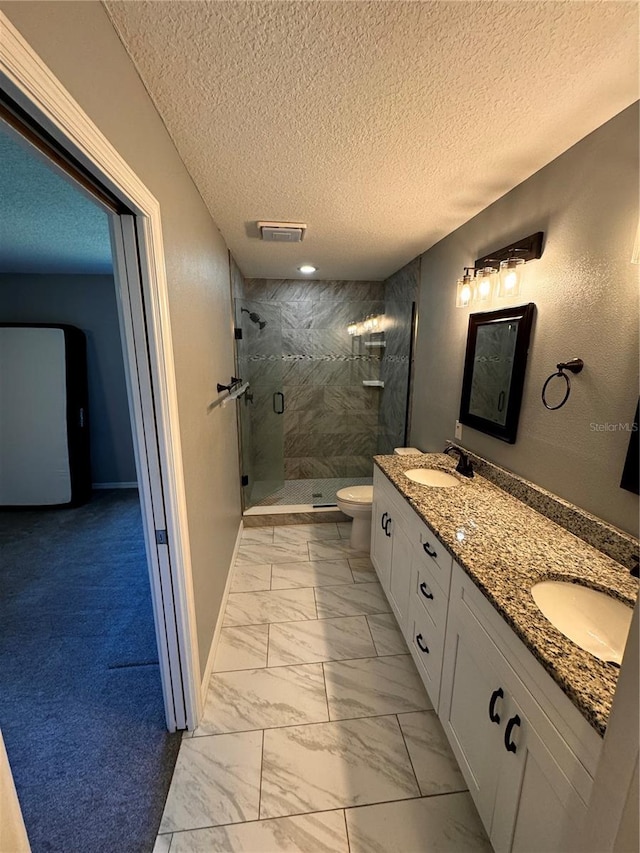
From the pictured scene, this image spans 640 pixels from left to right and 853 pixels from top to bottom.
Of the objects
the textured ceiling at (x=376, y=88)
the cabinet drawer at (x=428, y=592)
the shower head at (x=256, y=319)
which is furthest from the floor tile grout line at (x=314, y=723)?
the shower head at (x=256, y=319)

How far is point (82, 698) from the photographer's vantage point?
158cm

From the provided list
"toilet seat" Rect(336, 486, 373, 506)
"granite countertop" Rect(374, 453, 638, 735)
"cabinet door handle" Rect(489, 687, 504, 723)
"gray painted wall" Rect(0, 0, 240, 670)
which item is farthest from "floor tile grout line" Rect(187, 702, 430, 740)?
"toilet seat" Rect(336, 486, 373, 506)

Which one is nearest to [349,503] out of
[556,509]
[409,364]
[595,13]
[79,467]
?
[409,364]

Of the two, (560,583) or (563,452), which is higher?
(563,452)

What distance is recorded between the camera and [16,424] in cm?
328

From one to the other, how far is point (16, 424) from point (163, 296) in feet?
10.7

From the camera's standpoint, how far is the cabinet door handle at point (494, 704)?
0.96 m

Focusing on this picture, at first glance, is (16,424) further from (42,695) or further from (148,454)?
(148,454)

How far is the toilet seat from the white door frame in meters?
1.49

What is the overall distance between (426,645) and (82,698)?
162cm

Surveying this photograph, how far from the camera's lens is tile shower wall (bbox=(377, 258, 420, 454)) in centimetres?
296

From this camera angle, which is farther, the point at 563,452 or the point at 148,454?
the point at 563,452

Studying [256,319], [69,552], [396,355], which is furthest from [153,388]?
[396,355]

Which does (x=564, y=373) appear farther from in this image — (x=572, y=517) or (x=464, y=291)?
(x=464, y=291)
